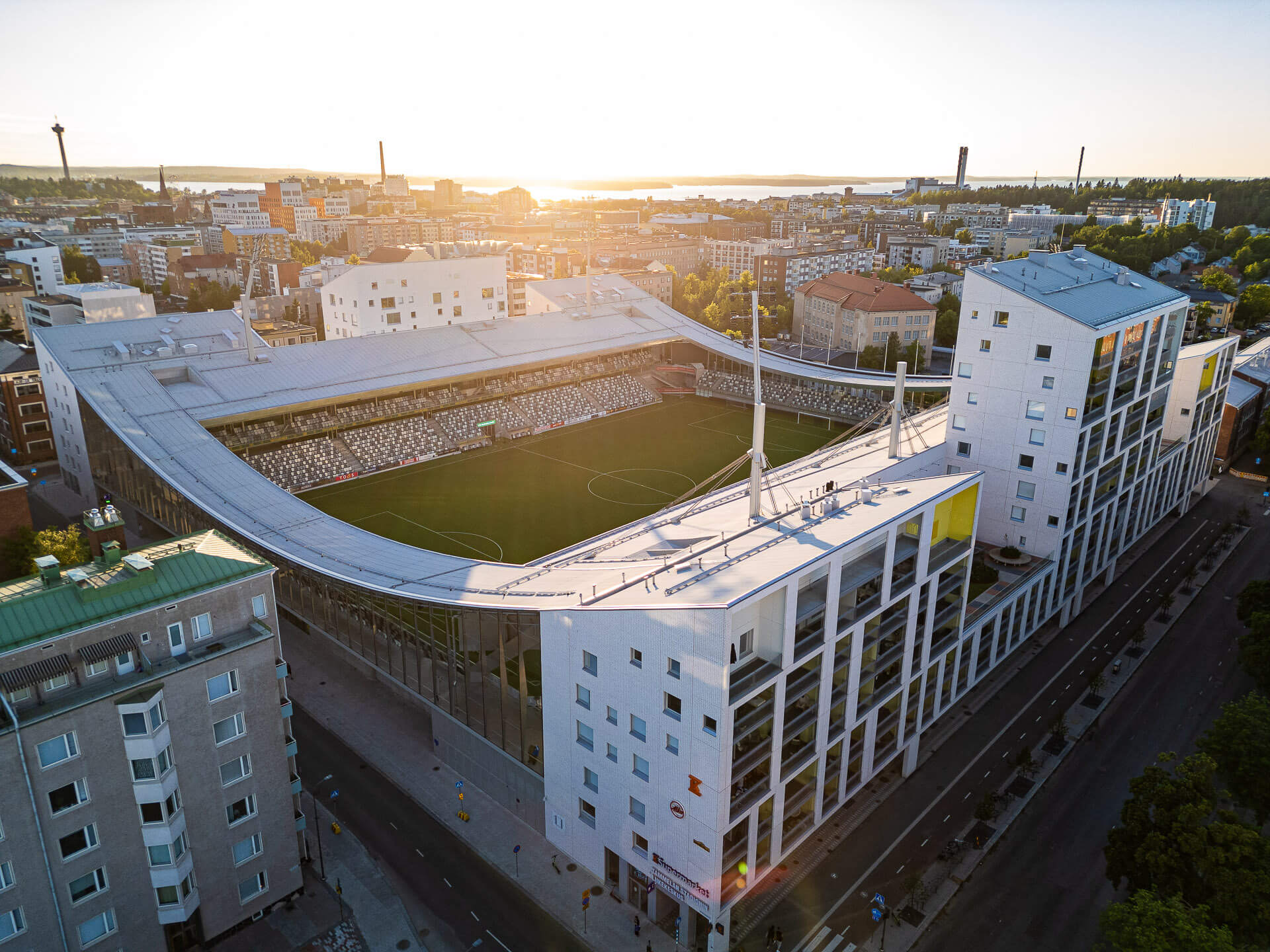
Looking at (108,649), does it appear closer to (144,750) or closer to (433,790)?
(144,750)

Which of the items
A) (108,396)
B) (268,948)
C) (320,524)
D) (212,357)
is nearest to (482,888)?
(268,948)

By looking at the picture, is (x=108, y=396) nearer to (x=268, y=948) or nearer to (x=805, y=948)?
(x=268, y=948)

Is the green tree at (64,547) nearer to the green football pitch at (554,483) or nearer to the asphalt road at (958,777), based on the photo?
the green football pitch at (554,483)

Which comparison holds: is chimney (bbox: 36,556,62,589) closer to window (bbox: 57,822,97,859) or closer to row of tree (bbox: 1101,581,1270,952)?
window (bbox: 57,822,97,859)

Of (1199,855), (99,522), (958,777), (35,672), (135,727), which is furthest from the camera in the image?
(958,777)

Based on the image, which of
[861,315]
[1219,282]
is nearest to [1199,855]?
[861,315]
